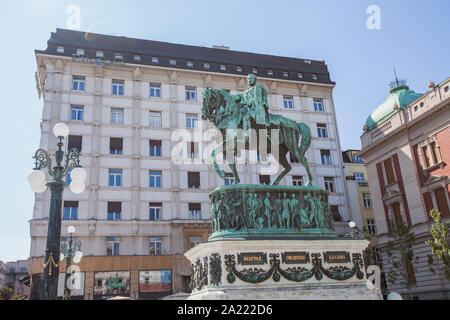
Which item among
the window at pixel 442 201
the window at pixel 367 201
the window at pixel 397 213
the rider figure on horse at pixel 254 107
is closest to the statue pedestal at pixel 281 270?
the rider figure on horse at pixel 254 107

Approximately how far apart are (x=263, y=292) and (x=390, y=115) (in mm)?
29343

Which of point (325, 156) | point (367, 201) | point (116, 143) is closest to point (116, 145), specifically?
point (116, 143)

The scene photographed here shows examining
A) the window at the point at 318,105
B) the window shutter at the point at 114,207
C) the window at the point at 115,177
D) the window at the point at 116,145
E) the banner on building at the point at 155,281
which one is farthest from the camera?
the window at the point at 318,105

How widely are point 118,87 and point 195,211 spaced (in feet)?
43.8

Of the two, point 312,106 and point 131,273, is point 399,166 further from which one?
point 131,273

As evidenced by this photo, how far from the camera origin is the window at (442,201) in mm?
29344

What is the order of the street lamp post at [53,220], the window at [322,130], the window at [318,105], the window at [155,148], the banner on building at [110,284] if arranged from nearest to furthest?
the street lamp post at [53,220], the banner on building at [110,284], the window at [155,148], the window at [322,130], the window at [318,105]

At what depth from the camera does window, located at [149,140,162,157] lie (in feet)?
124

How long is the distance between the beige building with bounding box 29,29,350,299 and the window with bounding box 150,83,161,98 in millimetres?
94

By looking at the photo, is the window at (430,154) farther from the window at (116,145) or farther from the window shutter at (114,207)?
the window at (116,145)

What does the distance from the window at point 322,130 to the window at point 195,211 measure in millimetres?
15133

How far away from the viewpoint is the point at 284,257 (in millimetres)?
11062

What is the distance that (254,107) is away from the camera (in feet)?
41.8
